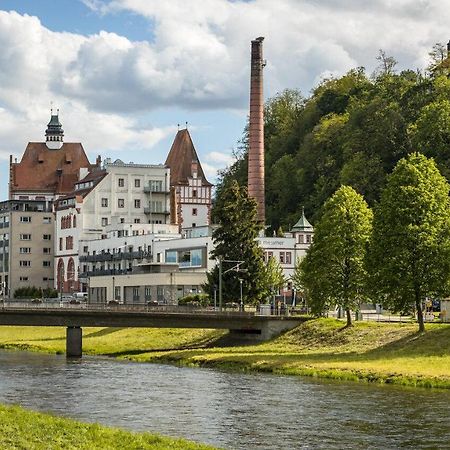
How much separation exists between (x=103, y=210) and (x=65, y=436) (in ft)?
486

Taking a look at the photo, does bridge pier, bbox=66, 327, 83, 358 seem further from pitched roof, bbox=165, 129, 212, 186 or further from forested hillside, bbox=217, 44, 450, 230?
pitched roof, bbox=165, 129, 212, 186

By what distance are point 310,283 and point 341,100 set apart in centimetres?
10288

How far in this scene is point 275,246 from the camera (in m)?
145

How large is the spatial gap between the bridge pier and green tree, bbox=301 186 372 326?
66.8 ft

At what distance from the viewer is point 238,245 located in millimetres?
116500

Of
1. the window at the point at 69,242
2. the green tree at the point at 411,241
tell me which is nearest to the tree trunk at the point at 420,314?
the green tree at the point at 411,241

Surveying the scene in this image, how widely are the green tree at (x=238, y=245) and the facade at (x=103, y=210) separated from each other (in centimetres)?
6094

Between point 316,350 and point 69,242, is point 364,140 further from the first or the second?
point 316,350

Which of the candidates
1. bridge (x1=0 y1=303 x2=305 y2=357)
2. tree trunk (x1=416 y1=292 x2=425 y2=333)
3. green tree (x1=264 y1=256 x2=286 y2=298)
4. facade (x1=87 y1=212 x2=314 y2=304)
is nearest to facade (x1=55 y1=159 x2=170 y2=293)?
facade (x1=87 y1=212 x2=314 y2=304)

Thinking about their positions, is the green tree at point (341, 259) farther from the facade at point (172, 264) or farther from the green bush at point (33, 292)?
the green bush at point (33, 292)

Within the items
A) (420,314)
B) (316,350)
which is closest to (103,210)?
(316,350)

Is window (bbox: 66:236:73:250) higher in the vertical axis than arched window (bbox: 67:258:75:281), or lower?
higher

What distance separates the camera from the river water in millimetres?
47969

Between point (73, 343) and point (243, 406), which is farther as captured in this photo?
point (73, 343)
